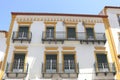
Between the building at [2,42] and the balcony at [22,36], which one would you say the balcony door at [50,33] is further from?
the building at [2,42]

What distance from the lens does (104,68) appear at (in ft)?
59.7

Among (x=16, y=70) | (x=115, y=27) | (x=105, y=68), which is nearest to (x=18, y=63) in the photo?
(x=16, y=70)

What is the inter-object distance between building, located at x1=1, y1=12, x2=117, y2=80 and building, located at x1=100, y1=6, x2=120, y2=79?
0.46 m

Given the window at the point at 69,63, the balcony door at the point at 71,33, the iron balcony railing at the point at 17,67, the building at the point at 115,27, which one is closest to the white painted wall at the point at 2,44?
the iron balcony railing at the point at 17,67

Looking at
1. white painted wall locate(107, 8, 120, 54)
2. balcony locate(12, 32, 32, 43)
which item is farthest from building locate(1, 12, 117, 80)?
white painted wall locate(107, 8, 120, 54)

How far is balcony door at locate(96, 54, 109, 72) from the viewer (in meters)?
18.1

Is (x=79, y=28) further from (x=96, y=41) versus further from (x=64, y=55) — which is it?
(x=64, y=55)

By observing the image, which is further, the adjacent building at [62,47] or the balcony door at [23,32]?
the balcony door at [23,32]

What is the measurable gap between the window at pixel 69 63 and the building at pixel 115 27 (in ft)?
13.3

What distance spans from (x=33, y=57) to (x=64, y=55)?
9.85 ft

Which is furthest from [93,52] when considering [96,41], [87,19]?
[87,19]

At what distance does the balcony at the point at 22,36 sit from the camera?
18859 mm

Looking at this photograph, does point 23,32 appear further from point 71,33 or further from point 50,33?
point 71,33

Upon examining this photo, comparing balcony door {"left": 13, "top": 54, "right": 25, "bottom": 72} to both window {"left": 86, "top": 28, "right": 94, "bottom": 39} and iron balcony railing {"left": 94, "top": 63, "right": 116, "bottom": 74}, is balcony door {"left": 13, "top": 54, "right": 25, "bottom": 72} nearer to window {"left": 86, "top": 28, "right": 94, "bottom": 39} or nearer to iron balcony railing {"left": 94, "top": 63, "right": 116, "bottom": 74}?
iron balcony railing {"left": 94, "top": 63, "right": 116, "bottom": 74}
